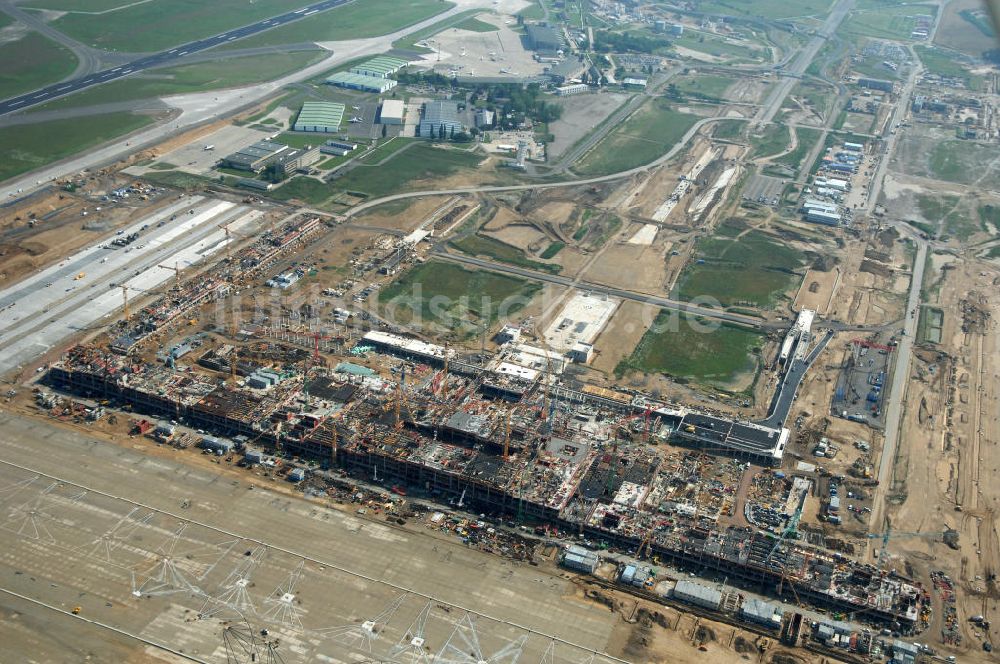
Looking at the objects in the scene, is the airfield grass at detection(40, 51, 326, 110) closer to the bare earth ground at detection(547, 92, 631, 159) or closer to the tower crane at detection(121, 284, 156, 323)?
the bare earth ground at detection(547, 92, 631, 159)

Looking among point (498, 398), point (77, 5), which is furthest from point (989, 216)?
point (77, 5)

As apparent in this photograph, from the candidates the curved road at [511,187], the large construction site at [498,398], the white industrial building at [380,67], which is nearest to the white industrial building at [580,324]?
the large construction site at [498,398]

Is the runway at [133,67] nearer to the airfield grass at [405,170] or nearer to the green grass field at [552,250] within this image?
the airfield grass at [405,170]

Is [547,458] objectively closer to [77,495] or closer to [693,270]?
[77,495]

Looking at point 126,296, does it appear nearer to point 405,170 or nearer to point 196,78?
point 405,170

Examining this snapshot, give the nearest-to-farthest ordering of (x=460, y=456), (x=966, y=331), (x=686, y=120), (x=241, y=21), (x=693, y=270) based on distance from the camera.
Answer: (x=460, y=456), (x=966, y=331), (x=693, y=270), (x=686, y=120), (x=241, y=21)

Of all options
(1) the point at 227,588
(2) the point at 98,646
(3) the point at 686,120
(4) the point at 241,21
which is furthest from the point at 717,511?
(4) the point at 241,21

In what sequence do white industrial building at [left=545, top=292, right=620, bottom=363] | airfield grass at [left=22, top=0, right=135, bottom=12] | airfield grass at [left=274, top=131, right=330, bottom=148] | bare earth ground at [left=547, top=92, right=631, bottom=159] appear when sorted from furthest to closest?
airfield grass at [left=22, top=0, right=135, bottom=12] < bare earth ground at [left=547, top=92, right=631, bottom=159] < airfield grass at [left=274, top=131, right=330, bottom=148] < white industrial building at [left=545, top=292, right=620, bottom=363]

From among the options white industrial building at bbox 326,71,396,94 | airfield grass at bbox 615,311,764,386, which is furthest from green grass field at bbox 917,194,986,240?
white industrial building at bbox 326,71,396,94
